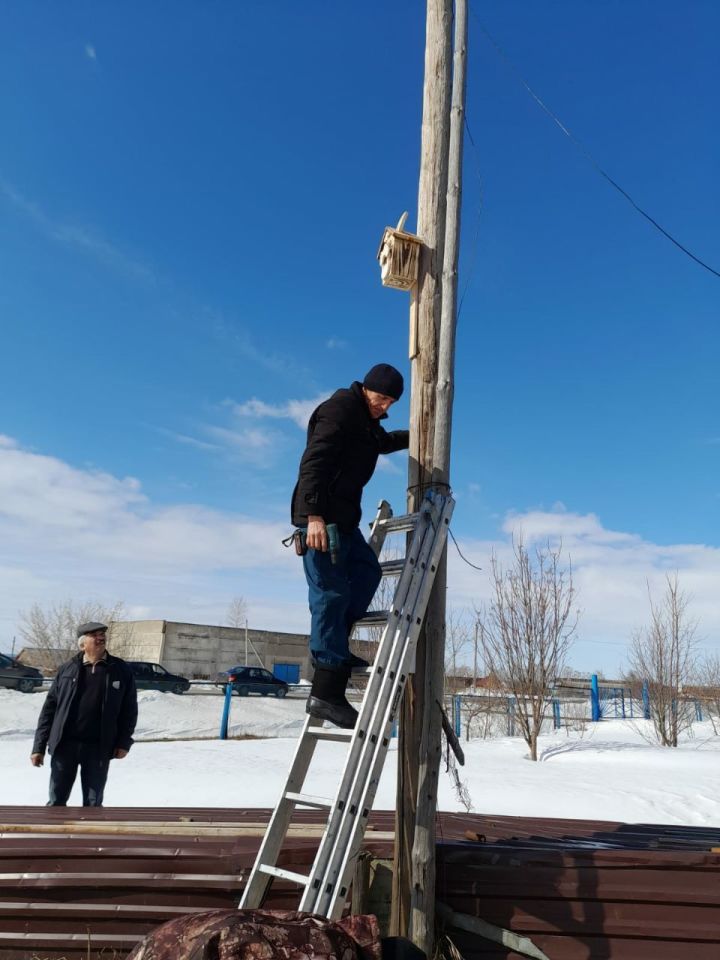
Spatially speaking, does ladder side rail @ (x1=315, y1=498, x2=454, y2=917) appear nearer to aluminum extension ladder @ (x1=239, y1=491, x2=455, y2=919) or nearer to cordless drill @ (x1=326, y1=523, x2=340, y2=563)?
aluminum extension ladder @ (x1=239, y1=491, x2=455, y2=919)

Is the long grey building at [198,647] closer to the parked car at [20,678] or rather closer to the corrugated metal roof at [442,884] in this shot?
the parked car at [20,678]

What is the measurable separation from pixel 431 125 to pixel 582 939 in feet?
14.7

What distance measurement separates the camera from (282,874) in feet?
9.95

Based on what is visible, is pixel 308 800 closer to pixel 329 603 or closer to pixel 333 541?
pixel 329 603

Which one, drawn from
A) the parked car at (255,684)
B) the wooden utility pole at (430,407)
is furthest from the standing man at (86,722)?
the parked car at (255,684)

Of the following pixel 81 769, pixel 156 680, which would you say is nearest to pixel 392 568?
pixel 81 769

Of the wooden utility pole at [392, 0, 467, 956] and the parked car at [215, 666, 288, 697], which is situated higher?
the wooden utility pole at [392, 0, 467, 956]

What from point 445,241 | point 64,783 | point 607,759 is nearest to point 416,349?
point 445,241

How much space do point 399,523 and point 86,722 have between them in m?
3.35

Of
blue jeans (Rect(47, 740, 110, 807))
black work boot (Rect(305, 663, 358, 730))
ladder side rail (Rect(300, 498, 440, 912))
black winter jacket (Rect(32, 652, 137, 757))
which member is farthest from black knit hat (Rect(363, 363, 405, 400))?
blue jeans (Rect(47, 740, 110, 807))

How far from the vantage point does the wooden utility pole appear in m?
3.46

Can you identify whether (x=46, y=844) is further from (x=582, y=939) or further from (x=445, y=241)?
(x=445, y=241)

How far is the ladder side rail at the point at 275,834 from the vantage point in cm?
320

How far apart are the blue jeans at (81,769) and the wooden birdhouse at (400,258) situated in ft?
14.1
